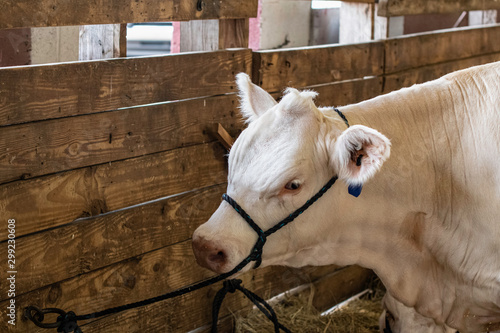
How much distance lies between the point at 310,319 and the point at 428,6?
2.20 meters

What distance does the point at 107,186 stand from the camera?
268 centimetres

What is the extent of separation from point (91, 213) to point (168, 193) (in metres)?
0.40

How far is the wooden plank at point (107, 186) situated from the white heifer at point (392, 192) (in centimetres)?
55

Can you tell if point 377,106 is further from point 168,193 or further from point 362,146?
point 168,193

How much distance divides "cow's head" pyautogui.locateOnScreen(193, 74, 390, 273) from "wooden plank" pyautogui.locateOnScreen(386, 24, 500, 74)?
1795 millimetres

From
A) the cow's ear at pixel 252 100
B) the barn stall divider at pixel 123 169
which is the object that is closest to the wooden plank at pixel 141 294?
the barn stall divider at pixel 123 169

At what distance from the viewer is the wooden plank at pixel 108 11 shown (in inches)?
89.7

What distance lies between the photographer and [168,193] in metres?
2.92

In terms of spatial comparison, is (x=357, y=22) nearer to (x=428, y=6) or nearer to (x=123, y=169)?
(x=428, y=6)

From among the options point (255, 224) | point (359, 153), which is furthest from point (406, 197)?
point (255, 224)

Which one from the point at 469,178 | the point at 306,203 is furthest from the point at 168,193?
the point at 469,178

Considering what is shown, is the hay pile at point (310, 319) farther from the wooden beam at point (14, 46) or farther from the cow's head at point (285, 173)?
the wooden beam at point (14, 46)

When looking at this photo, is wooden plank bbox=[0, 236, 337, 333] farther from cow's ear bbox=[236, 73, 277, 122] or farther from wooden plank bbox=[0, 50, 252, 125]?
cow's ear bbox=[236, 73, 277, 122]

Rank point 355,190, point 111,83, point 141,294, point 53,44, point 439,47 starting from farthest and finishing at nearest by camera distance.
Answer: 1. point 439,47
2. point 53,44
3. point 141,294
4. point 111,83
5. point 355,190
